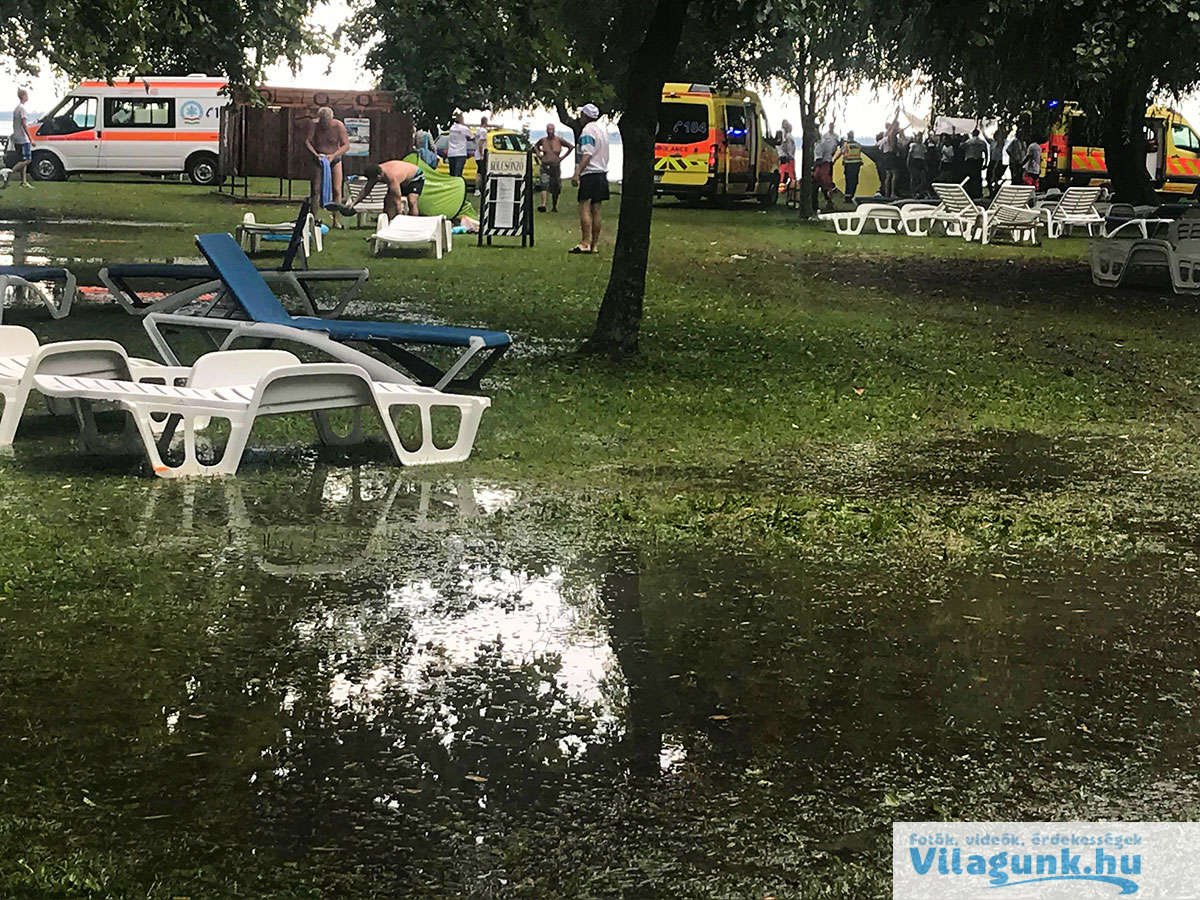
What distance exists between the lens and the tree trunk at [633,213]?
11.6m

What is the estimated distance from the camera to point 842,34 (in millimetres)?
17922

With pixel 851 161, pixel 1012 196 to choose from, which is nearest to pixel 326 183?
pixel 1012 196

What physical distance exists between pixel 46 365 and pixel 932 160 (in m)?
35.5

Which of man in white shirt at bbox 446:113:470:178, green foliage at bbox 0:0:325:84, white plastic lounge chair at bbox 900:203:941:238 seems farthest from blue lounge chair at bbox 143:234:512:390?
man in white shirt at bbox 446:113:470:178

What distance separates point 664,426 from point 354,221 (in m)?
18.5

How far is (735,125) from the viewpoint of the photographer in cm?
3775

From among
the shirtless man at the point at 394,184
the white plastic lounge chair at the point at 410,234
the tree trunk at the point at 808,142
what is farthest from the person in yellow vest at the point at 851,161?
the white plastic lounge chair at the point at 410,234

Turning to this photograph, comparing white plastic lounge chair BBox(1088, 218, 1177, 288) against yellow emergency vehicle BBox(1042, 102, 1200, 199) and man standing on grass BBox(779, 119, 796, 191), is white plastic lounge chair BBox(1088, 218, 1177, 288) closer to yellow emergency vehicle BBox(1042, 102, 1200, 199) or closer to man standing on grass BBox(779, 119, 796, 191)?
yellow emergency vehicle BBox(1042, 102, 1200, 199)

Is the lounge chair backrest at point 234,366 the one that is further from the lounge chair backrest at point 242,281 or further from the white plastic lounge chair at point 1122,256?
the white plastic lounge chair at point 1122,256

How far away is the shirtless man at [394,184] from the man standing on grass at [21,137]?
1454cm

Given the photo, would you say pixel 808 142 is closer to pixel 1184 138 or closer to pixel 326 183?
pixel 326 183

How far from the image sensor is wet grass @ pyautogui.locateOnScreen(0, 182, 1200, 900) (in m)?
3.83

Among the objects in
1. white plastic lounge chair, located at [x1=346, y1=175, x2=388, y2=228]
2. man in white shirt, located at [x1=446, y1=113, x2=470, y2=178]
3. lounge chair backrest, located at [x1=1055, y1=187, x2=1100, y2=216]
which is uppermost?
man in white shirt, located at [x1=446, y1=113, x2=470, y2=178]

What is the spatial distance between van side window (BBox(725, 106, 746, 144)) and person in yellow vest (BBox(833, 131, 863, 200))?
4.97 m
